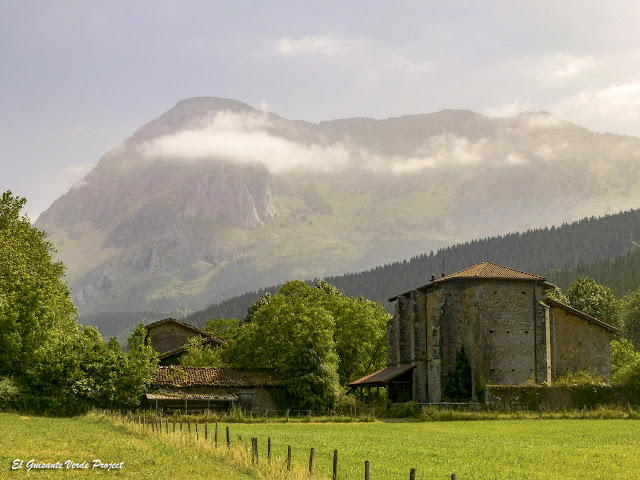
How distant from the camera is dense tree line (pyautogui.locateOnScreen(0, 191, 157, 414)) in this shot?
66.9 meters

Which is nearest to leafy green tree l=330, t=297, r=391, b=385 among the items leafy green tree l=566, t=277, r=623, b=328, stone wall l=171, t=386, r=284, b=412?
stone wall l=171, t=386, r=284, b=412

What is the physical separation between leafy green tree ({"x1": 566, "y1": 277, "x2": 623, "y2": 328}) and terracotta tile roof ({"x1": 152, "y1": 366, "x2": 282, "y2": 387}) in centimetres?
5355

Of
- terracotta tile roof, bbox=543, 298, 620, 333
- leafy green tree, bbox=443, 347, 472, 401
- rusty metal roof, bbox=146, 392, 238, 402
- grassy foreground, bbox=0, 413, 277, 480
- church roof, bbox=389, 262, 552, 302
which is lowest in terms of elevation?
grassy foreground, bbox=0, 413, 277, 480

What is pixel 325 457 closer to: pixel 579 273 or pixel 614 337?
pixel 614 337

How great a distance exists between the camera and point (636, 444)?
139ft

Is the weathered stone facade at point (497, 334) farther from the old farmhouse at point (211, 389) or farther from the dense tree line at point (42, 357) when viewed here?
the dense tree line at point (42, 357)

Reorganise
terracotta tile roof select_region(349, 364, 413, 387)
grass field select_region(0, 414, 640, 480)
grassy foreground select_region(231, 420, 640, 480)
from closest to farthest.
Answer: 1. grass field select_region(0, 414, 640, 480)
2. grassy foreground select_region(231, 420, 640, 480)
3. terracotta tile roof select_region(349, 364, 413, 387)

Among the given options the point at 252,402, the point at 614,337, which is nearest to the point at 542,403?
the point at 252,402

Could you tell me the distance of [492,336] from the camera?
76.2m

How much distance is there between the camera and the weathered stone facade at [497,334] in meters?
76.0

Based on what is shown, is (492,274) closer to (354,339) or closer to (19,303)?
(354,339)

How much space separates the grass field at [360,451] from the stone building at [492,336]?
64.3 feet

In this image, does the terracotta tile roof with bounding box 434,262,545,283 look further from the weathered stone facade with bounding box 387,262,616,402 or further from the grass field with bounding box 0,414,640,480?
the grass field with bounding box 0,414,640,480

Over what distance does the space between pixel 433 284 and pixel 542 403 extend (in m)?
17.7
